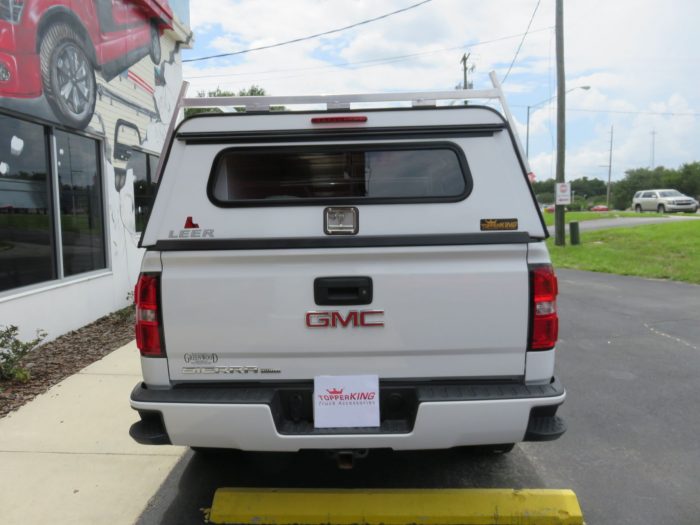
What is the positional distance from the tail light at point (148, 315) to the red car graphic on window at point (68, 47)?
4478 mm

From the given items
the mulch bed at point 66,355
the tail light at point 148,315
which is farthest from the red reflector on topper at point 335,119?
the mulch bed at point 66,355

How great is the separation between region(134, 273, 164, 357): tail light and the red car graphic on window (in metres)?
4.48

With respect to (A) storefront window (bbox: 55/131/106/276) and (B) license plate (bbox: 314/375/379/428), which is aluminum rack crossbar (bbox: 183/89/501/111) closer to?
(B) license plate (bbox: 314/375/379/428)

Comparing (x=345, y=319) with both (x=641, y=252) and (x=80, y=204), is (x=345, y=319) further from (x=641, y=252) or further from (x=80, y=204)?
(x=641, y=252)

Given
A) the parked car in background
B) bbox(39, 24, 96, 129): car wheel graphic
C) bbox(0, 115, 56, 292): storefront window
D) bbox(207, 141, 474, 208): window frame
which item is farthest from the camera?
the parked car in background

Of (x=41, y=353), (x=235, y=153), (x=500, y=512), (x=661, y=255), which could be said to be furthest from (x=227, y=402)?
(x=661, y=255)

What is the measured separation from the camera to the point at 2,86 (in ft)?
19.2

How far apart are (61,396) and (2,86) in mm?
3343

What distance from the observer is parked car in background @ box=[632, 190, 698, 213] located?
33938 millimetres

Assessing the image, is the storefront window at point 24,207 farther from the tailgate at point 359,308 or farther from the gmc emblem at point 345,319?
the gmc emblem at point 345,319

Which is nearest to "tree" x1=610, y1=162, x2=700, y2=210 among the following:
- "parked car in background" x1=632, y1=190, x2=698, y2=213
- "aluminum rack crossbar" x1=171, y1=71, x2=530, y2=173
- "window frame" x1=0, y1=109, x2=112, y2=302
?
"parked car in background" x1=632, y1=190, x2=698, y2=213

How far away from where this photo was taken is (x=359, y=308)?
8.91ft

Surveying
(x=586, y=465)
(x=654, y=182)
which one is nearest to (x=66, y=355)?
(x=586, y=465)

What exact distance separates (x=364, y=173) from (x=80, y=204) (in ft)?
19.9
